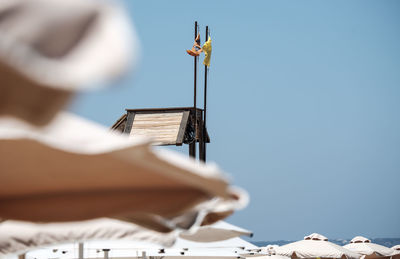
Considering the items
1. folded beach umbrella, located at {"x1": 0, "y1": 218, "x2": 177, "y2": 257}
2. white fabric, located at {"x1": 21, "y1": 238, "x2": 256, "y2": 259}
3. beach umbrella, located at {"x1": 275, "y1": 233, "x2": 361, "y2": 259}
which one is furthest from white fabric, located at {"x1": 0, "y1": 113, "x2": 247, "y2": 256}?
beach umbrella, located at {"x1": 275, "y1": 233, "x2": 361, "y2": 259}

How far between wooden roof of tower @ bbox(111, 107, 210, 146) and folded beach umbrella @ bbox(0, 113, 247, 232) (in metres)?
10.9

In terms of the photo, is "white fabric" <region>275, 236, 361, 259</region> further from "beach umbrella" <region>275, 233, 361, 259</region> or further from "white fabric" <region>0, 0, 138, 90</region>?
"white fabric" <region>0, 0, 138, 90</region>

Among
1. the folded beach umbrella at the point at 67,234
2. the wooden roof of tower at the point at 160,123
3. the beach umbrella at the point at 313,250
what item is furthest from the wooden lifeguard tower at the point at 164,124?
the folded beach umbrella at the point at 67,234

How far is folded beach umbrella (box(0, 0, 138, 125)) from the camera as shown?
161 cm

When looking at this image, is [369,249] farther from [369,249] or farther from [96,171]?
[96,171]

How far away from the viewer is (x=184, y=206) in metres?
2.79

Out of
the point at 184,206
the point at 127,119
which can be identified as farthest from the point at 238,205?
the point at 127,119

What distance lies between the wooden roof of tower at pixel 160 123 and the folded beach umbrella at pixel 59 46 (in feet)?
40.8

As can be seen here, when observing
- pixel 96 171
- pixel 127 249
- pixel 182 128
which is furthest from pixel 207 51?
pixel 96 171

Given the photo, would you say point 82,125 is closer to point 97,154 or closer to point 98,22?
point 97,154

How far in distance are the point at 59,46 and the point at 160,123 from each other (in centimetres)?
1309

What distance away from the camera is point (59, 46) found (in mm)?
1683

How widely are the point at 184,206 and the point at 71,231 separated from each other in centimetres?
204

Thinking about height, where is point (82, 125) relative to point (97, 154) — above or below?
above
